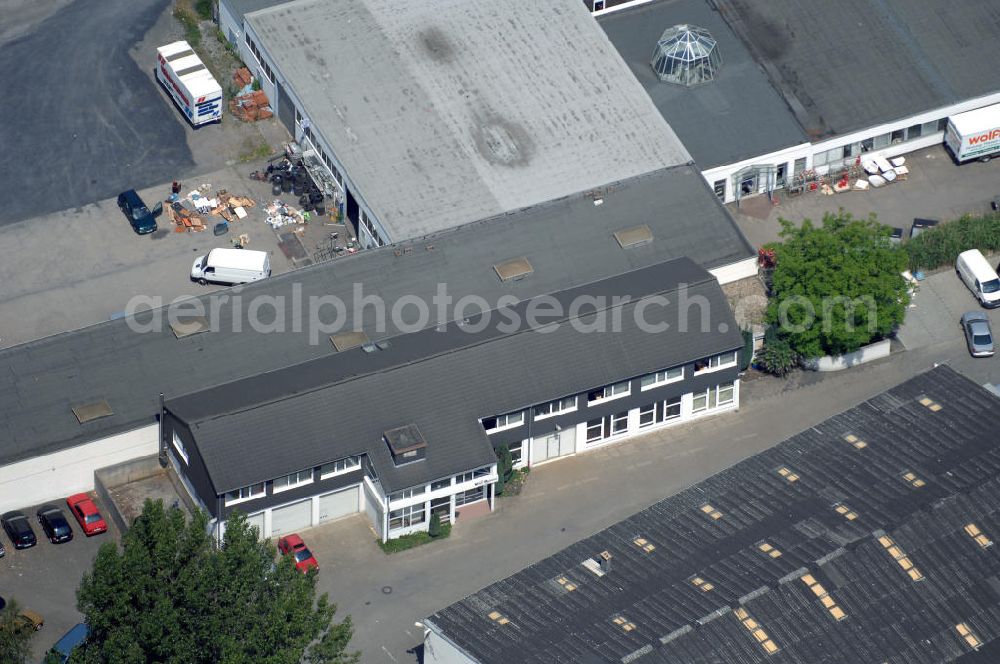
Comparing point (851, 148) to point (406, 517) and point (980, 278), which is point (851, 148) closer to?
point (980, 278)

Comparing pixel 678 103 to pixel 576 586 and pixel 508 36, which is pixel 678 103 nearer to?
pixel 508 36

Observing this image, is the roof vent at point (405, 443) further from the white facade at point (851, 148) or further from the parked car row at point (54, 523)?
the white facade at point (851, 148)

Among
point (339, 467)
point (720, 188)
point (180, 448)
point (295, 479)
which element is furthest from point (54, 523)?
point (720, 188)

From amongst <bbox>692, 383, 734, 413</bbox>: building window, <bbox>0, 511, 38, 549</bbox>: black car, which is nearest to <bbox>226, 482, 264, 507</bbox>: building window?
<bbox>0, 511, 38, 549</bbox>: black car

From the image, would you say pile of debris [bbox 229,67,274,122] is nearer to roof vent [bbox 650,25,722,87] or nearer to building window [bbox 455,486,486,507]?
roof vent [bbox 650,25,722,87]

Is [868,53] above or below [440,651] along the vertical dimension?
below

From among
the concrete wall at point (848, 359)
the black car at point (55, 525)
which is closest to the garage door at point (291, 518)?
the black car at point (55, 525)
